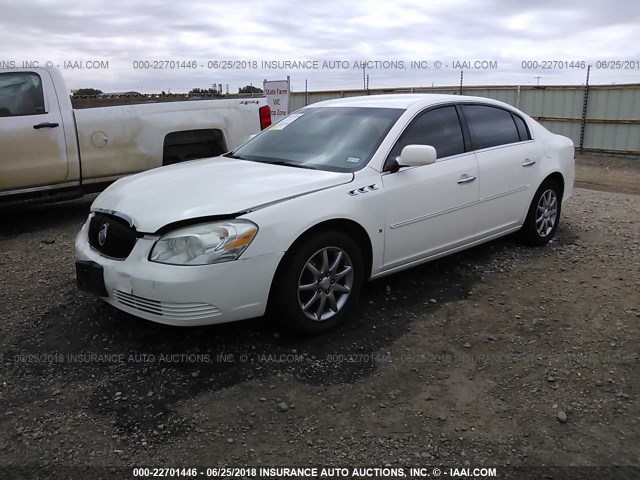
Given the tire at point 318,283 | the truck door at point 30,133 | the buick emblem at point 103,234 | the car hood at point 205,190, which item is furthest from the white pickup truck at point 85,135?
the tire at point 318,283

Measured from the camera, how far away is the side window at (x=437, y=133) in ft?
14.6

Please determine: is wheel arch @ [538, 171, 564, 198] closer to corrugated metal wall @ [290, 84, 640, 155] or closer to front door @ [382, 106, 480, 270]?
Result: front door @ [382, 106, 480, 270]

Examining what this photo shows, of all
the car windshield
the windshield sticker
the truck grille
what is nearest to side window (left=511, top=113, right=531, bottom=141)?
the car windshield

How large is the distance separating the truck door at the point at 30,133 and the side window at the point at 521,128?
4.90m

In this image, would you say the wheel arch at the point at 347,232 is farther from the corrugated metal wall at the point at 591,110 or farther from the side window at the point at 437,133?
the corrugated metal wall at the point at 591,110

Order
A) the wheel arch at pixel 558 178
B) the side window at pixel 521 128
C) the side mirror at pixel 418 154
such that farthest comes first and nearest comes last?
the wheel arch at pixel 558 178 < the side window at pixel 521 128 < the side mirror at pixel 418 154

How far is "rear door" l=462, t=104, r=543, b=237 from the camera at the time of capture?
498 centimetres

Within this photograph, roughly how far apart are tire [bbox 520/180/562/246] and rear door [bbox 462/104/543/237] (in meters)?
0.14

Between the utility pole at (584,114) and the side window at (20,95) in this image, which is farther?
the utility pole at (584,114)

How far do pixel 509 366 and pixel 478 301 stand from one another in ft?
3.26

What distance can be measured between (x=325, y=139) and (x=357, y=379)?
195 centimetres

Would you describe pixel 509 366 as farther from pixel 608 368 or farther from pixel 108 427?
pixel 108 427

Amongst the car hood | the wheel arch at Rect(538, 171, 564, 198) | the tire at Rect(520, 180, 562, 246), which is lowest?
the tire at Rect(520, 180, 562, 246)

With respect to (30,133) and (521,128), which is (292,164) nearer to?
(521,128)
